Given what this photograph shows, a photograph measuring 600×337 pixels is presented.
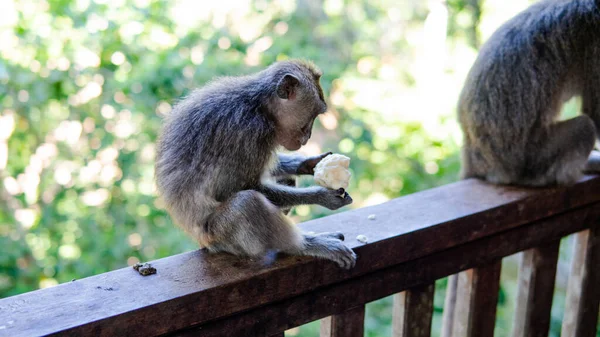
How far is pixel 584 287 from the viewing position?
95.2 inches

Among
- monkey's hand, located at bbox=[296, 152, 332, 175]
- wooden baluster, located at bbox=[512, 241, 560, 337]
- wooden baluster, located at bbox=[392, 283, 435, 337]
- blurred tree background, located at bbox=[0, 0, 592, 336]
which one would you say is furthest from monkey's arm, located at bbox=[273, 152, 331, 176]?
blurred tree background, located at bbox=[0, 0, 592, 336]

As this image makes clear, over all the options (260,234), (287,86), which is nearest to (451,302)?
(260,234)

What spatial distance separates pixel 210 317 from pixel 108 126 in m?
3.24

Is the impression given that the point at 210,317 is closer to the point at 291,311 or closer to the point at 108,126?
the point at 291,311

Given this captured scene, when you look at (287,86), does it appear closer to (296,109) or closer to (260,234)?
(296,109)

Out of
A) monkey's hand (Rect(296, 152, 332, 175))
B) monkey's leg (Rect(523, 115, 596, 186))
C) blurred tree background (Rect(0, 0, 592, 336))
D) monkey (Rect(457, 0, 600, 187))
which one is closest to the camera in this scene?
monkey's hand (Rect(296, 152, 332, 175))

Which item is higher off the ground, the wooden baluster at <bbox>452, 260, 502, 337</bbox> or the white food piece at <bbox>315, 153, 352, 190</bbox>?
the white food piece at <bbox>315, 153, 352, 190</bbox>

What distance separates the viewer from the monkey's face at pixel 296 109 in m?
2.14

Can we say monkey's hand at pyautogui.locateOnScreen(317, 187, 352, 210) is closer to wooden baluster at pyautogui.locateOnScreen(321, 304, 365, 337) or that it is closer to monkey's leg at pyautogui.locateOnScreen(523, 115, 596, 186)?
wooden baluster at pyautogui.locateOnScreen(321, 304, 365, 337)

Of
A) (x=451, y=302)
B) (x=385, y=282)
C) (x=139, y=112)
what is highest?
(x=139, y=112)

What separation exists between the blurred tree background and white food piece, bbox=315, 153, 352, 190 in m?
1.83

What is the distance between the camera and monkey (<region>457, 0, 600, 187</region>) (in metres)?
2.84

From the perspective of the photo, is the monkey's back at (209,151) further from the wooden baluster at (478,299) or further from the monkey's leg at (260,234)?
the wooden baluster at (478,299)

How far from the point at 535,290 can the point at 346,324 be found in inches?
34.0
